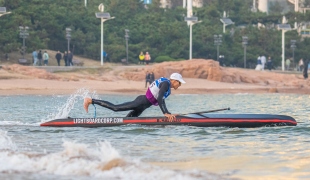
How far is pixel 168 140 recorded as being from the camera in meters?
16.7

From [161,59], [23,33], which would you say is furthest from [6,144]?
[161,59]

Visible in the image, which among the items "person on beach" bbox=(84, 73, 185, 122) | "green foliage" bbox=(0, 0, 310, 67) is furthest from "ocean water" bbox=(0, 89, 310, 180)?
"green foliage" bbox=(0, 0, 310, 67)

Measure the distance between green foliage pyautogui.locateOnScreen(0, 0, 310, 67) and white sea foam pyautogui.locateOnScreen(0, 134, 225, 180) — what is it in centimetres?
3838

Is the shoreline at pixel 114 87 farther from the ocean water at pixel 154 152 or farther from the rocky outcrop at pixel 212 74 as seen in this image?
the ocean water at pixel 154 152

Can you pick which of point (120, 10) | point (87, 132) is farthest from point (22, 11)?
point (87, 132)

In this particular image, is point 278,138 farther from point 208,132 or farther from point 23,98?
point 23,98

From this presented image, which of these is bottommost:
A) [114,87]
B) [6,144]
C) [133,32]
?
[114,87]

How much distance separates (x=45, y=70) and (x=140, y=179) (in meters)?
35.1

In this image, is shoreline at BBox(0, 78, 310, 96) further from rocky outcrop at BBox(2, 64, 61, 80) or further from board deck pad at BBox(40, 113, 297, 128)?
board deck pad at BBox(40, 113, 297, 128)

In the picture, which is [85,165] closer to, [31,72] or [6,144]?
[6,144]

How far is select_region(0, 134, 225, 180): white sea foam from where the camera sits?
1182cm

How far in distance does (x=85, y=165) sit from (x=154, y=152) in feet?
8.37

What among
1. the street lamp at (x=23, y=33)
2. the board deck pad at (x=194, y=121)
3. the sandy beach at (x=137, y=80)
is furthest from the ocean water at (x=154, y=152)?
the street lamp at (x=23, y=33)

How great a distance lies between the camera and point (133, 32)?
211 ft
